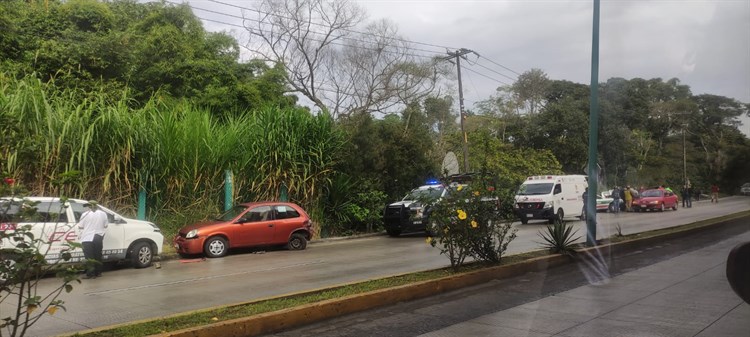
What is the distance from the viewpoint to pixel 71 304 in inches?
328

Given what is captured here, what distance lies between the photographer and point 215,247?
14.5m

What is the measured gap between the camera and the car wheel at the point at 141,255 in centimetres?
1269

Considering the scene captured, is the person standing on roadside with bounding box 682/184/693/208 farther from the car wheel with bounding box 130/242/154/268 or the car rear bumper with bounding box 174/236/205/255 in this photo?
the car wheel with bounding box 130/242/154/268

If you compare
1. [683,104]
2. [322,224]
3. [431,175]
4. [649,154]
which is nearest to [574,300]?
[649,154]

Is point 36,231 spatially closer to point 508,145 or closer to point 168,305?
point 168,305

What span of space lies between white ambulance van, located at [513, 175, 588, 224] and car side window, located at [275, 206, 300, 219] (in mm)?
10853

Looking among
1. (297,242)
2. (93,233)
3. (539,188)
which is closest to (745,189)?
(93,233)

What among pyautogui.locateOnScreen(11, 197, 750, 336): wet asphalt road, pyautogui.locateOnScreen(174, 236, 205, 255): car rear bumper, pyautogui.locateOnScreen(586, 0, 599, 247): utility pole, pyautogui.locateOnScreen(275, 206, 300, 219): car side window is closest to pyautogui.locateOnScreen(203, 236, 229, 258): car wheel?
pyautogui.locateOnScreen(174, 236, 205, 255): car rear bumper

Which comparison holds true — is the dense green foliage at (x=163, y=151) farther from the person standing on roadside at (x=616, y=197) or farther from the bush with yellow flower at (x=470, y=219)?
the person standing on roadside at (x=616, y=197)

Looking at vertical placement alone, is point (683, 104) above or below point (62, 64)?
below

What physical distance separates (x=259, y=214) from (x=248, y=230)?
0.63 m

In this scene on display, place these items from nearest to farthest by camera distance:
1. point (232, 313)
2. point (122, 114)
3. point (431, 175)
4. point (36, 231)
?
point (232, 313) → point (36, 231) → point (122, 114) → point (431, 175)

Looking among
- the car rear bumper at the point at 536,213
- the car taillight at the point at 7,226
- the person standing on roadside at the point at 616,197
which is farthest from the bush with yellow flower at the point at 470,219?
the car rear bumper at the point at 536,213

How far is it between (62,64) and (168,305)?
16034 millimetres
